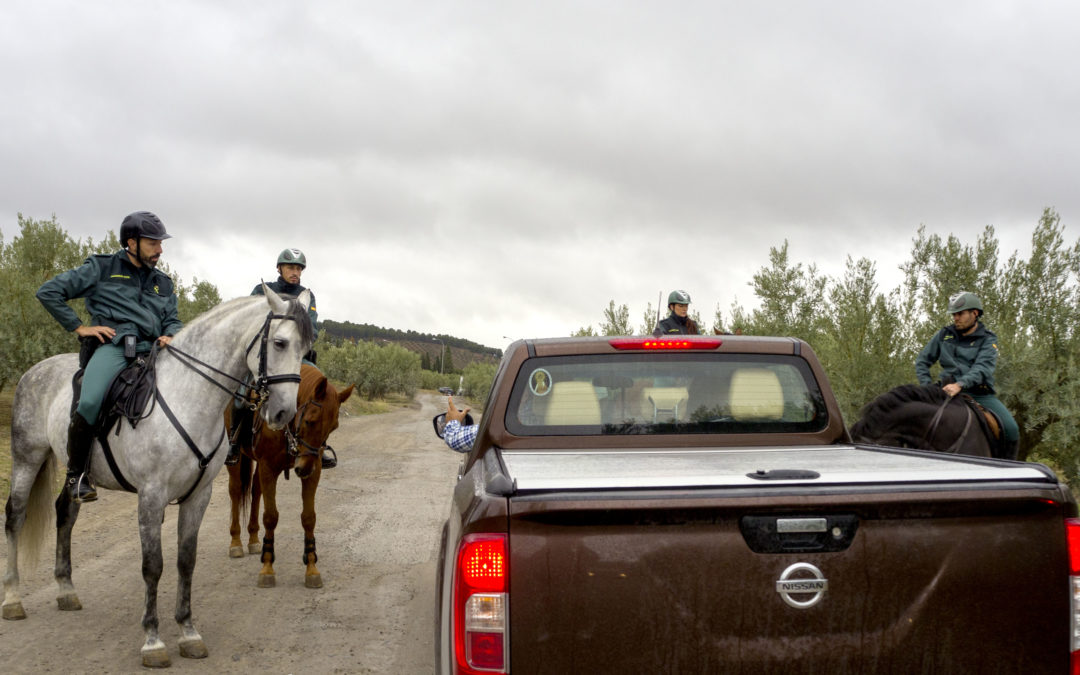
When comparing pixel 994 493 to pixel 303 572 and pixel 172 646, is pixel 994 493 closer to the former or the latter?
pixel 172 646

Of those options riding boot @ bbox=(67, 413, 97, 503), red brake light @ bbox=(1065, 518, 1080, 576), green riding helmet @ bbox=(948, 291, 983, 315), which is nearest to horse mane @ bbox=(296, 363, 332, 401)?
riding boot @ bbox=(67, 413, 97, 503)

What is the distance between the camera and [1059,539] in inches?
91.2

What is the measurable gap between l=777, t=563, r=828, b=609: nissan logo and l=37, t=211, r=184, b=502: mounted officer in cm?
481

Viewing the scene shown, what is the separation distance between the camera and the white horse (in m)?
5.22

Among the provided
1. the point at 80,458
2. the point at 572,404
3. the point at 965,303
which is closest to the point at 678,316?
the point at 965,303

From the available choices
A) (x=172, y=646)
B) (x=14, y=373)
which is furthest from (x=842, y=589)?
(x=14, y=373)

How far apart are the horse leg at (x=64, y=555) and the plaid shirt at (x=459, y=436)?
321 cm

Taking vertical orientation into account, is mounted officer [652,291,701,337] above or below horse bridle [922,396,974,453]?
above

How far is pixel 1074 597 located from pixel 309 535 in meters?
5.94

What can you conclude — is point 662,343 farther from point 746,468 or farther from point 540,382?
point 746,468

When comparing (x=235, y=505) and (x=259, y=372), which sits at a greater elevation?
(x=259, y=372)

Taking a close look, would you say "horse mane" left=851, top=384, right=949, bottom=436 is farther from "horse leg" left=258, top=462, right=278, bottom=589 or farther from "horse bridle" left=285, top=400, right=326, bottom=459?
"horse leg" left=258, top=462, right=278, bottom=589

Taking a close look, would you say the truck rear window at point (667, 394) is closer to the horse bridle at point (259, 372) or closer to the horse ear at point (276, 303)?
the horse bridle at point (259, 372)

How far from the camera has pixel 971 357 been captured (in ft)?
25.0
